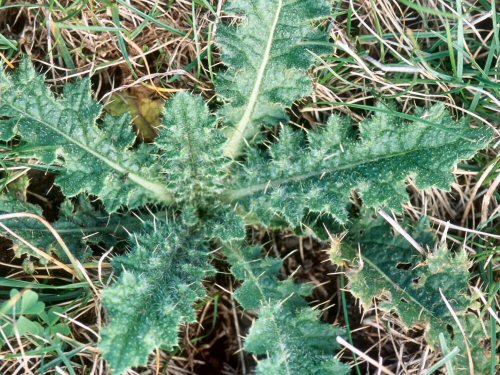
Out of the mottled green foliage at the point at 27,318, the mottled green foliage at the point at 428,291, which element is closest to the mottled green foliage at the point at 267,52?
the mottled green foliage at the point at 428,291

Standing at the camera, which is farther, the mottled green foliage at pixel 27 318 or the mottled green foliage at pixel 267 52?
the mottled green foliage at pixel 267 52

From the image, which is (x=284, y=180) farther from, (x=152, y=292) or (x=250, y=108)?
(x=152, y=292)

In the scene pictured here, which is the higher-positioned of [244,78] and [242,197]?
[244,78]

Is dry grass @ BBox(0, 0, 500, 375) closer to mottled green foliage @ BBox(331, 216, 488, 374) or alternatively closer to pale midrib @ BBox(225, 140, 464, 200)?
mottled green foliage @ BBox(331, 216, 488, 374)

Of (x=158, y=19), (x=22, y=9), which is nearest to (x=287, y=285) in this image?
(x=158, y=19)

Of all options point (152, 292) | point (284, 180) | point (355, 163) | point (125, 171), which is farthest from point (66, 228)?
point (355, 163)

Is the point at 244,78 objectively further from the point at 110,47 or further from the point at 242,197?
the point at 110,47

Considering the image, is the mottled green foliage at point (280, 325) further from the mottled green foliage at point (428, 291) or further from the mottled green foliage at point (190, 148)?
the mottled green foliage at point (190, 148)
